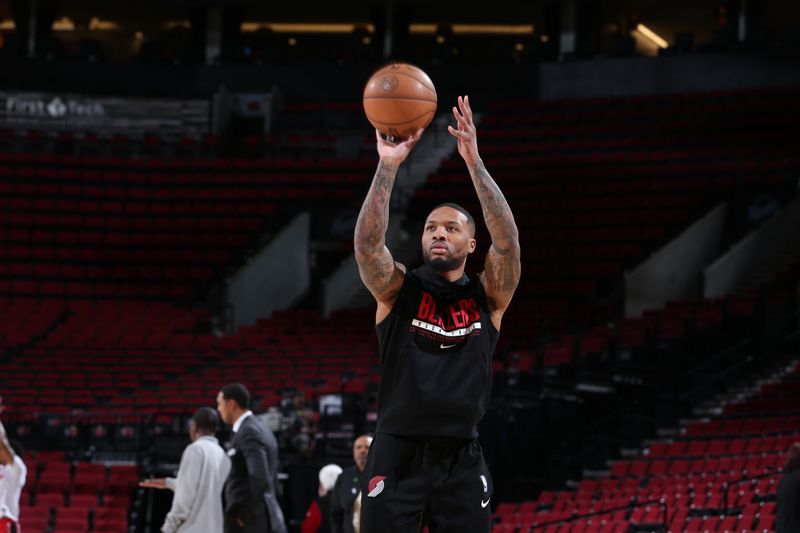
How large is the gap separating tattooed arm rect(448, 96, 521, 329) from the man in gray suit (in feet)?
10.5

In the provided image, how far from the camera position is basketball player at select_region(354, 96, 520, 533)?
4855mm

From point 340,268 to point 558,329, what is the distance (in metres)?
5.21

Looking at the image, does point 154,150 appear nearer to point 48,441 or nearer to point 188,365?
point 188,365

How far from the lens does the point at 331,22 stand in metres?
35.9

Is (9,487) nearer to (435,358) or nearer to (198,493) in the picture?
(198,493)

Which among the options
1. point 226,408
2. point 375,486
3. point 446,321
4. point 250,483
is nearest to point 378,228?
point 446,321

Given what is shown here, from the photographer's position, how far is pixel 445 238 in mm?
5027

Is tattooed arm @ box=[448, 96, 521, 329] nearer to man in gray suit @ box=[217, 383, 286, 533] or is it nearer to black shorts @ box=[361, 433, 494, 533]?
black shorts @ box=[361, 433, 494, 533]

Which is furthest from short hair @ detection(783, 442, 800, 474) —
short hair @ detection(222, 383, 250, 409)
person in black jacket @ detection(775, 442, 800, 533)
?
short hair @ detection(222, 383, 250, 409)

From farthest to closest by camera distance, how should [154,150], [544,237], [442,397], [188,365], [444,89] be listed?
1. [444,89]
2. [154,150]
3. [544,237]
4. [188,365]
5. [442,397]

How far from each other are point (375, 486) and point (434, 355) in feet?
1.67

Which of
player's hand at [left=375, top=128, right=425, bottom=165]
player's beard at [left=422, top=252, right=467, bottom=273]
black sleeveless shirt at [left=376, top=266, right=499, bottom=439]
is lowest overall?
black sleeveless shirt at [left=376, top=266, right=499, bottom=439]

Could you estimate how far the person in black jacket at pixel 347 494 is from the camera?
27.2 feet

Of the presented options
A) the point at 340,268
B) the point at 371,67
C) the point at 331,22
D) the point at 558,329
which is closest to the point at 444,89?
the point at 371,67
